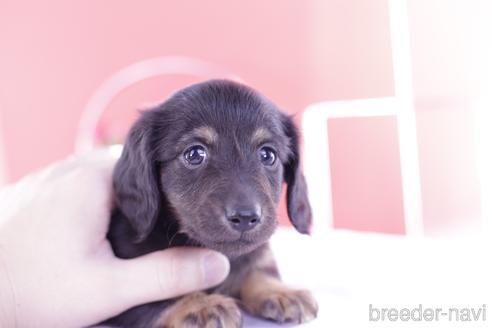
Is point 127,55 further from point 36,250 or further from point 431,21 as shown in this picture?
point 36,250

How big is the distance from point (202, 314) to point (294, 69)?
4414mm

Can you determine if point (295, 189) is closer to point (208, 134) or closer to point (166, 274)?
point (208, 134)

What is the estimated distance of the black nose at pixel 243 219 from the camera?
1.63m

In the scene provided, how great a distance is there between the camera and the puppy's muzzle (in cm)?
163

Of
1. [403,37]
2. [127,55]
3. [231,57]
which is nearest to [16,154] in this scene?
[127,55]

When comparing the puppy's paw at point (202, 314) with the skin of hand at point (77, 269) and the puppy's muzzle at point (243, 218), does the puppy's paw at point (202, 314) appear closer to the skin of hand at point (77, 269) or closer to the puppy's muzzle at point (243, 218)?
the skin of hand at point (77, 269)

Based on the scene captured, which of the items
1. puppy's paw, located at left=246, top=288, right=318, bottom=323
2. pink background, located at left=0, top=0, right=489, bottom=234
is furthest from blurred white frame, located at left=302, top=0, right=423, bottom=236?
puppy's paw, located at left=246, top=288, right=318, bottom=323

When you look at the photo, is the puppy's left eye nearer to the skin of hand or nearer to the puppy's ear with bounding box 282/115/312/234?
the puppy's ear with bounding box 282/115/312/234

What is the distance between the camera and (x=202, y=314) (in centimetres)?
170

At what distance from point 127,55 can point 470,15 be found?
158 inches

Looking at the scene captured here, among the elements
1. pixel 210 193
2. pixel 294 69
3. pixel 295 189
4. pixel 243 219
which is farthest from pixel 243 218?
pixel 294 69

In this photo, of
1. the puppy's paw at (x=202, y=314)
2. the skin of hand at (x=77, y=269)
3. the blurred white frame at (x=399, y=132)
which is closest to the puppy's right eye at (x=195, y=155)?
the skin of hand at (x=77, y=269)

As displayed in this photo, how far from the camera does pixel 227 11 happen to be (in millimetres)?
6004

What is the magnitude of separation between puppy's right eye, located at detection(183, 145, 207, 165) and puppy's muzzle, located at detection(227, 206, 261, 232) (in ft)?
1.03
